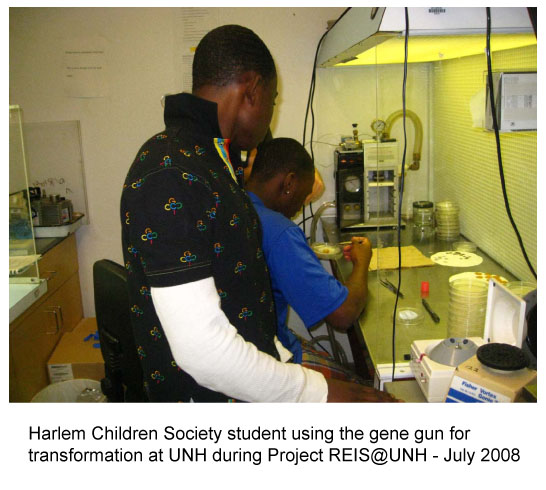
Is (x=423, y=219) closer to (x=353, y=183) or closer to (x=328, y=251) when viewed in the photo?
(x=328, y=251)

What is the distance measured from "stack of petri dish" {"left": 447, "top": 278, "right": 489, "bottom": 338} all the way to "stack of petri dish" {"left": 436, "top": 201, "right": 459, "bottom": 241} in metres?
0.68

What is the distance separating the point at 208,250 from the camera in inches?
32.2

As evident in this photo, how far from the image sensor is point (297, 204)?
1510mm

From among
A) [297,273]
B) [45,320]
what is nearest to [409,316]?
[297,273]

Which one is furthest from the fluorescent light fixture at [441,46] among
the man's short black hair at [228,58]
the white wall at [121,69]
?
the white wall at [121,69]

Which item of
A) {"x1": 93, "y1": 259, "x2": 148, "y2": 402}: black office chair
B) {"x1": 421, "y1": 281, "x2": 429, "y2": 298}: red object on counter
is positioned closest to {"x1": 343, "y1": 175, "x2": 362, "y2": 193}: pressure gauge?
{"x1": 421, "y1": 281, "x2": 429, "y2": 298}: red object on counter

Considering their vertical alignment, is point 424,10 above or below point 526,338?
above

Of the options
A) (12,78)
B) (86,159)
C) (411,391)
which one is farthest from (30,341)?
(411,391)

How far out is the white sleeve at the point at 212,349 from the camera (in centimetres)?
77

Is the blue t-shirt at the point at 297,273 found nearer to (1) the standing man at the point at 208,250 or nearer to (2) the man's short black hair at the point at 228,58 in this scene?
(1) the standing man at the point at 208,250

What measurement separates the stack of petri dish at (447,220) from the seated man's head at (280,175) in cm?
66

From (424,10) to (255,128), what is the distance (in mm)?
411

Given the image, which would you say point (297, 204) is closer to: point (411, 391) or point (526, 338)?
point (411, 391)

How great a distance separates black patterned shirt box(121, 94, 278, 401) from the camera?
78 centimetres
